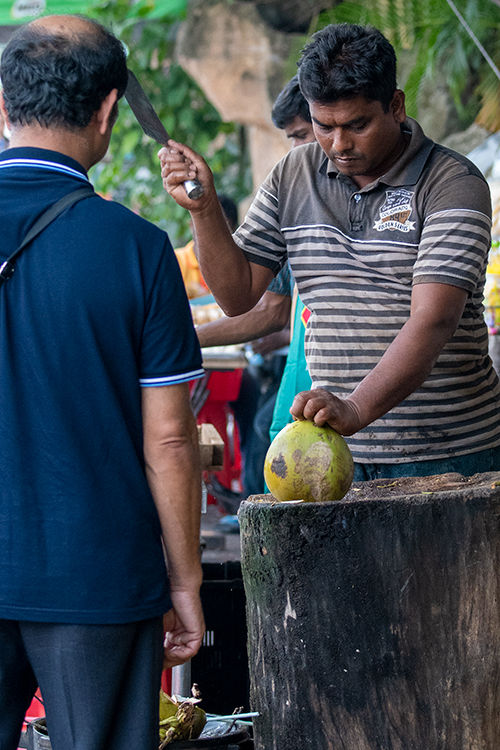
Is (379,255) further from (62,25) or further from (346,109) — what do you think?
(62,25)

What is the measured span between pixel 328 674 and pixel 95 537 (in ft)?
2.25

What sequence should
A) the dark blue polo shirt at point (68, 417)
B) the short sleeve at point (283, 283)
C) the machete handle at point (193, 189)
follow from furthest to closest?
the short sleeve at point (283, 283) → the machete handle at point (193, 189) → the dark blue polo shirt at point (68, 417)

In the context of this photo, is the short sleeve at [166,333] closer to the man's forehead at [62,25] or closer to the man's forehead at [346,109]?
the man's forehead at [62,25]

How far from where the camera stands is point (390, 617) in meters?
1.71

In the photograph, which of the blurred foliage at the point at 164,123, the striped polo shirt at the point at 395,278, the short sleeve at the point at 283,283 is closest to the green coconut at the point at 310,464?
the striped polo shirt at the point at 395,278

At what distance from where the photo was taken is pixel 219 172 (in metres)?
9.76

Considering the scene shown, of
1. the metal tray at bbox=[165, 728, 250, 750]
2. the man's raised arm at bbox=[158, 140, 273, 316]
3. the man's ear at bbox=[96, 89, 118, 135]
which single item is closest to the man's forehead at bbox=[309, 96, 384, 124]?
the man's raised arm at bbox=[158, 140, 273, 316]

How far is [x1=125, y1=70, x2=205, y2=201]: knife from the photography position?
1.92m

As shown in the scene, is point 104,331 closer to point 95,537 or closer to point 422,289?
point 95,537

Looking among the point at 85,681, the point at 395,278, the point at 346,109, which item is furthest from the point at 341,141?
the point at 85,681

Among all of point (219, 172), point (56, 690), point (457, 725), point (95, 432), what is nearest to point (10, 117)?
point (95, 432)

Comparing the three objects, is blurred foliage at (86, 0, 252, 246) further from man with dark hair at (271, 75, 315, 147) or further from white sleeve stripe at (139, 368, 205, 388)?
white sleeve stripe at (139, 368, 205, 388)

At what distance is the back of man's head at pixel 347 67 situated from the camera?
196cm

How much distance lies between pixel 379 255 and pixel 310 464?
62 centimetres
